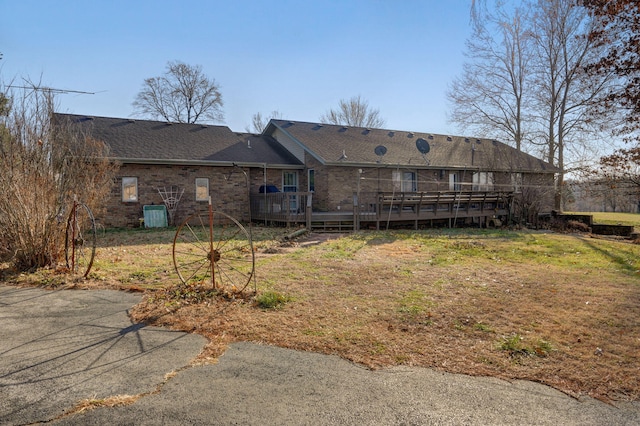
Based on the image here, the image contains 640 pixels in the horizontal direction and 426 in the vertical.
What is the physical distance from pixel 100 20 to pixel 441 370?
1196 cm

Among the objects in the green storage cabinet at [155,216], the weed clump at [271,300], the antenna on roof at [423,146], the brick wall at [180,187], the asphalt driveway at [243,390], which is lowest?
the asphalt driveway at [243,390]

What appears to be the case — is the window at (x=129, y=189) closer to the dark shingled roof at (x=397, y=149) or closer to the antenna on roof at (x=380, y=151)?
the dark shingled roof at (x=397, y=149)

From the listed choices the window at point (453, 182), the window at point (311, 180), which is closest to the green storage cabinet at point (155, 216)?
the window at point (311, 180)

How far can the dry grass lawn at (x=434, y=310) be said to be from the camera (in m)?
3.88

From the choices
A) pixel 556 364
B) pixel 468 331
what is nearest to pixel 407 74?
pixel 468 331

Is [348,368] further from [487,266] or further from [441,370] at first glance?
[487,266]

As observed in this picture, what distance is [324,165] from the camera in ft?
62.2

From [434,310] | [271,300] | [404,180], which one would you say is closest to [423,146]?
[404,180]

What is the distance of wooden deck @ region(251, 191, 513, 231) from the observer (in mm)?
15945

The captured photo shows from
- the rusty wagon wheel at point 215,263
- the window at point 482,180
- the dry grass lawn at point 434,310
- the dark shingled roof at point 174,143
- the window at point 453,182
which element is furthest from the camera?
the window at point 482,180

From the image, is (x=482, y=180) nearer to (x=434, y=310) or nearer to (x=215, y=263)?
(x=215, y=263)

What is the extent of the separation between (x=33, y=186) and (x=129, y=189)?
9.24m

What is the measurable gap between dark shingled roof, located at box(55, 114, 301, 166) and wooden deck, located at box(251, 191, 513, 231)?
2.41 meters

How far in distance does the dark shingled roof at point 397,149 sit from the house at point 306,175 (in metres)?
0.07
